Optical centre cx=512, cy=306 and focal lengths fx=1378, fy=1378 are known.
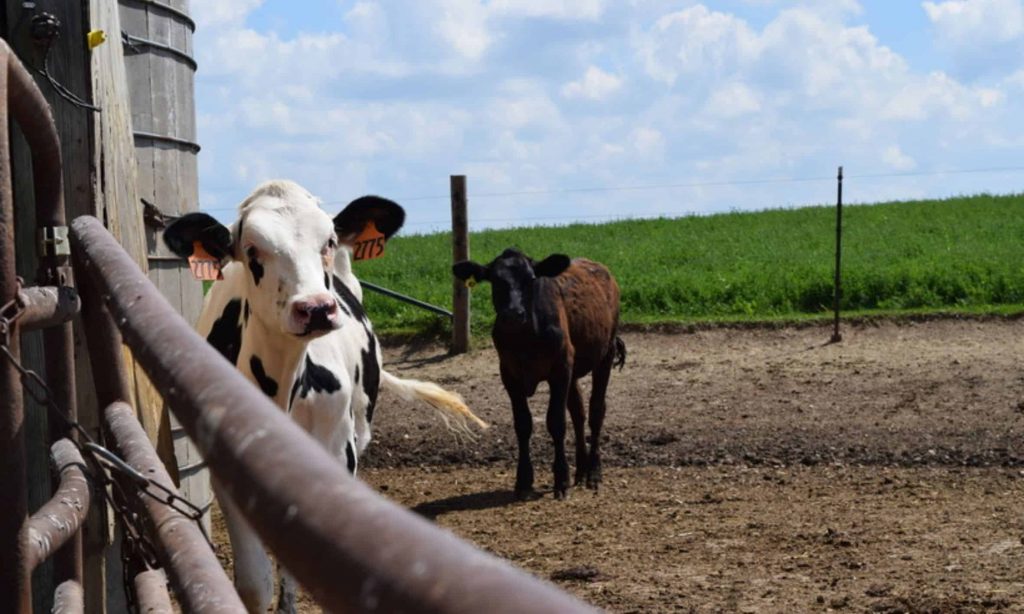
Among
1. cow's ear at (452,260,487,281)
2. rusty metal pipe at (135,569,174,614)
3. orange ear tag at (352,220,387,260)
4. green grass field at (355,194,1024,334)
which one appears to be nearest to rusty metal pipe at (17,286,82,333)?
rusty metal pipe at (135,569,174,614)

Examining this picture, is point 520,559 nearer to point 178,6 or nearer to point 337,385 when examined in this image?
point 337,385

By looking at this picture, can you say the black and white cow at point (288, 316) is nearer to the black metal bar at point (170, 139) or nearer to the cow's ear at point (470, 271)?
the black metal bar at point (170, 139)

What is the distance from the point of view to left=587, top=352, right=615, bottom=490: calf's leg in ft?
30.8

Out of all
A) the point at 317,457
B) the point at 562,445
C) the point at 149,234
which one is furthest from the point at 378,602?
the point at 562,445

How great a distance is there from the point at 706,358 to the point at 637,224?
69.1 ft

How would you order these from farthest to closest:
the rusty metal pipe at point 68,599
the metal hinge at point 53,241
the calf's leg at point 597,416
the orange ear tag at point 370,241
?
the calf's leg at point 597,416 → the orange ear tag at point 370,241 → the metal hinge at point 53,241 → the rusty metal pipe at point 68,599

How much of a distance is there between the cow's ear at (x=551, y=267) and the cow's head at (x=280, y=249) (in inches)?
164

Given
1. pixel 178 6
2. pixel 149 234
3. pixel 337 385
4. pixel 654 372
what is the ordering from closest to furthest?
1. pixel 337 385
2. pixel 149 234
3. pixel 178 6
4. pixel 654 372

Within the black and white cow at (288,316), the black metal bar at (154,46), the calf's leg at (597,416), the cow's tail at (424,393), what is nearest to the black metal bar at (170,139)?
the black metal bar at (154,46)

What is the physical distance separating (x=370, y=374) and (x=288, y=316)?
4.86 feet

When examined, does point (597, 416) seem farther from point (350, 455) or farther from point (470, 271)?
point (350, 455)

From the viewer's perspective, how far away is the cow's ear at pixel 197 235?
205 inches

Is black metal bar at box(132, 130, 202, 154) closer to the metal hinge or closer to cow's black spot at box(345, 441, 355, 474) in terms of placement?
cow's black spot at box(345, 441, 355, 474)

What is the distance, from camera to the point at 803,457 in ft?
30.9
